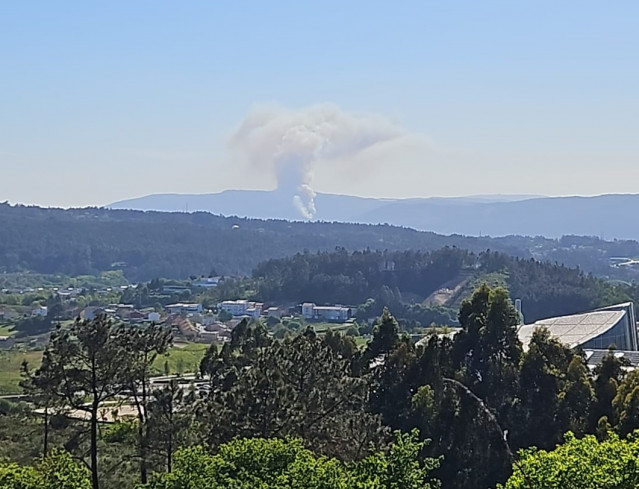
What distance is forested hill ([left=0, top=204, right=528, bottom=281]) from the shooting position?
5384 inches

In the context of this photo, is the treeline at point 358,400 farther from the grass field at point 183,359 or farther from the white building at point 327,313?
the white building at point 327,313

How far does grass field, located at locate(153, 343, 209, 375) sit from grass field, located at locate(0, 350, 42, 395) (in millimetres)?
5737

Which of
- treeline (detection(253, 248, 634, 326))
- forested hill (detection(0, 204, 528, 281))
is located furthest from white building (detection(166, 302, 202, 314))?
forested hill (detection(0, 204, 528, 281))

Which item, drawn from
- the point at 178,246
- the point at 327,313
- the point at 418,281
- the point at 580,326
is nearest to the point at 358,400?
the point at 580,326

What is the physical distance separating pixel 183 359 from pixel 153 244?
101440mm

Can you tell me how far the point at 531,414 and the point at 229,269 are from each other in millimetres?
119392

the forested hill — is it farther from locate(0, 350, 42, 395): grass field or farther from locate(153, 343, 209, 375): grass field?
locate(0, 350, 42, 395): grass field

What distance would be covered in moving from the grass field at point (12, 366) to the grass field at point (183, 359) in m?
5.74

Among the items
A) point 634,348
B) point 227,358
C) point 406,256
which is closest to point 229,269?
point 406,256

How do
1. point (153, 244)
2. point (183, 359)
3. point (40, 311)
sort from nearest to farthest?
point (183, 359) < point (40, 311) < point (153, 244)

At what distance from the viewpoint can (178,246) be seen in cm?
14662

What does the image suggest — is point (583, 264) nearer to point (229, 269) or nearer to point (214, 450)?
point (229, 269)

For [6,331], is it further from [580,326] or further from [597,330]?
[597,330]

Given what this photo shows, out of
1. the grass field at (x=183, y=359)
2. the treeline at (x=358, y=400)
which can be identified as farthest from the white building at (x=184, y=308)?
the treeline at (x=358, y=400)
